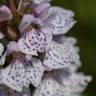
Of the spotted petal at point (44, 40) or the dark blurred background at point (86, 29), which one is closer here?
the spotted petal at point (44, 40)

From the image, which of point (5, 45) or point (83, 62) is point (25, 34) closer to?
→ point (5, 45)

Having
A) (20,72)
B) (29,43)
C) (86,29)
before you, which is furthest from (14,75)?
(86,29)

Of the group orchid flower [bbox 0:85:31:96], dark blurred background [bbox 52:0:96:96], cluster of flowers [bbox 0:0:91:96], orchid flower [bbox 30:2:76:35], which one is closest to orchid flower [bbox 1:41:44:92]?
cluster of flowers [bbox 0:0:91:96]

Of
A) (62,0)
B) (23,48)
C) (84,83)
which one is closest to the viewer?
(23,48)

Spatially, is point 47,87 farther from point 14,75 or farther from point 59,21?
point 59,21

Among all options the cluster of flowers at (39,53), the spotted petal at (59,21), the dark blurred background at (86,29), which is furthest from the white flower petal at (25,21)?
the dark blurred background at (86,29)

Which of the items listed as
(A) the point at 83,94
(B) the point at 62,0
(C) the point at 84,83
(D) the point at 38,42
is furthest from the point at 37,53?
(B) the point at 62,0

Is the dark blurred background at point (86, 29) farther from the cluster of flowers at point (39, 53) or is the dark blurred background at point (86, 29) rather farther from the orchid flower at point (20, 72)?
the orchid flower at point (20, 72)

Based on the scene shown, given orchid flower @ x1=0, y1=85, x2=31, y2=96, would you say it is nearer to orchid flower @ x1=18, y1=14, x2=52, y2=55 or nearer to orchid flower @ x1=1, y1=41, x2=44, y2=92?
orchid flower @ x1=1, y1=41, x2=44, y2=92
